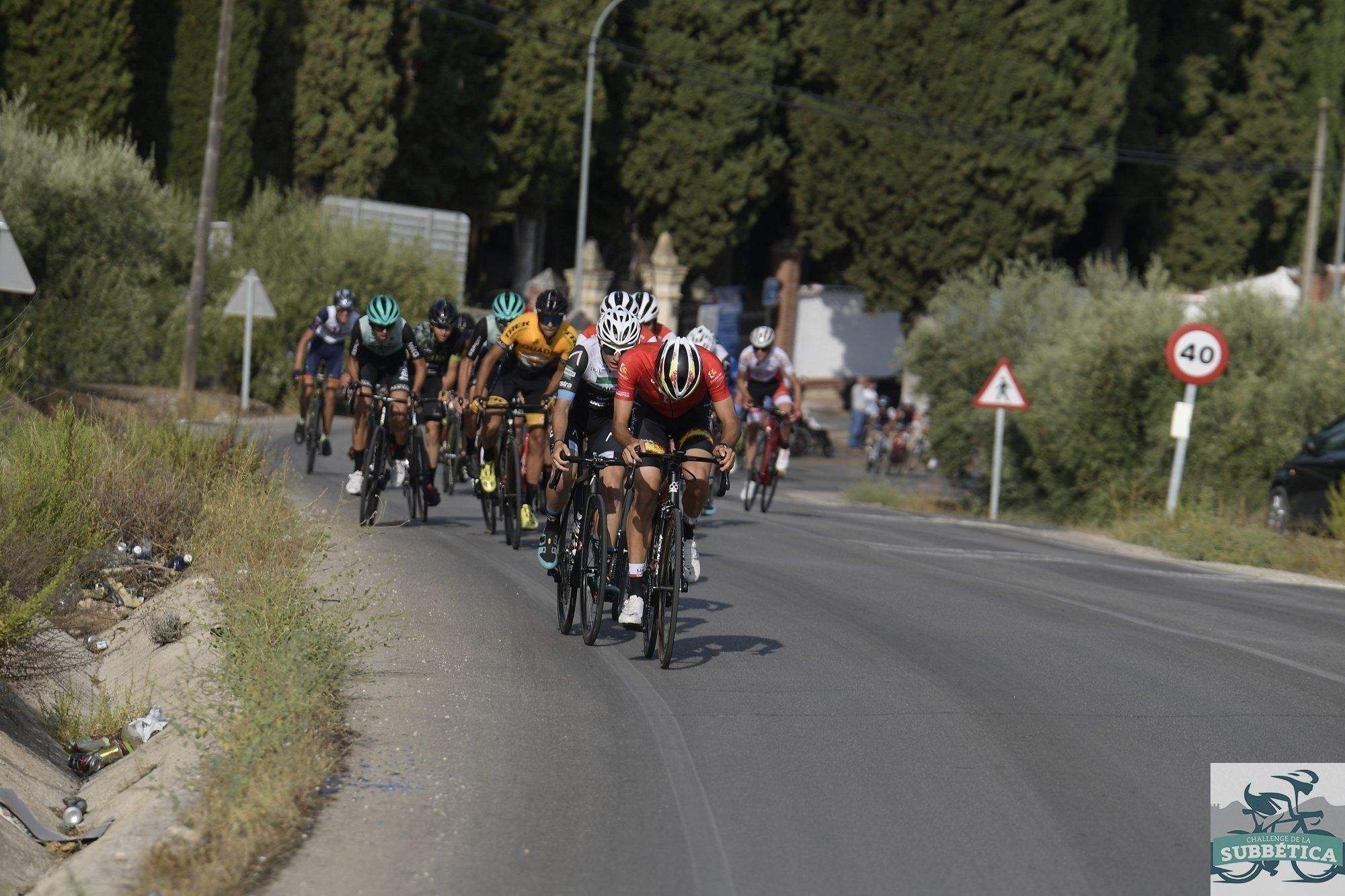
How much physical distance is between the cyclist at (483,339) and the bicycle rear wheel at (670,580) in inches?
191

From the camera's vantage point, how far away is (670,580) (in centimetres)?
912

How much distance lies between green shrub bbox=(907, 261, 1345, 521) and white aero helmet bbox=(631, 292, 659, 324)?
13.9m

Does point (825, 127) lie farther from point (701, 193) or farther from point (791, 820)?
point (791, 820)

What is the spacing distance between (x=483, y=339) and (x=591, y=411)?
12.6 feet

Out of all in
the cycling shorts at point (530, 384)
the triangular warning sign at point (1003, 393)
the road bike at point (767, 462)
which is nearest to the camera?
the cycling shorts at point (530, 384)

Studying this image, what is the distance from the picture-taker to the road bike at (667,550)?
9.00m

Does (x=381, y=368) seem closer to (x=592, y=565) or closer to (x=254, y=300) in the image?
(x=592, y=565)

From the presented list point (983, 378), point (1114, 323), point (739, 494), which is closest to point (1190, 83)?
point (983, 378)

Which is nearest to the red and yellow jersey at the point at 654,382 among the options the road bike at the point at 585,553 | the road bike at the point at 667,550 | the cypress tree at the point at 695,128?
the road bike at the point at 667,550

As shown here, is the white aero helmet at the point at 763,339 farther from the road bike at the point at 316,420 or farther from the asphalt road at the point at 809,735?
the asphalt road at the point at 809,735

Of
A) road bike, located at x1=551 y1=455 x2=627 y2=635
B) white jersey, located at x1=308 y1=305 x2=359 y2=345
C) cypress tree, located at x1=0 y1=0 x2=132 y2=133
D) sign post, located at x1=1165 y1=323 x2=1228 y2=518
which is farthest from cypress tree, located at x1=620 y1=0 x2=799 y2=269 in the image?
road bike, located at x1=551 y1=455 x2=627 y2=635

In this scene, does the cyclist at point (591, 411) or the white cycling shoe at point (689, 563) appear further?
the cyclist at point (591, 411)

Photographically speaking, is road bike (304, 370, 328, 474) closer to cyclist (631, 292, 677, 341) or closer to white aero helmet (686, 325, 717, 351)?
white aero helmet (686, 325, 717, 351)

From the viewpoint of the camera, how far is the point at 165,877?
17.7 feet
